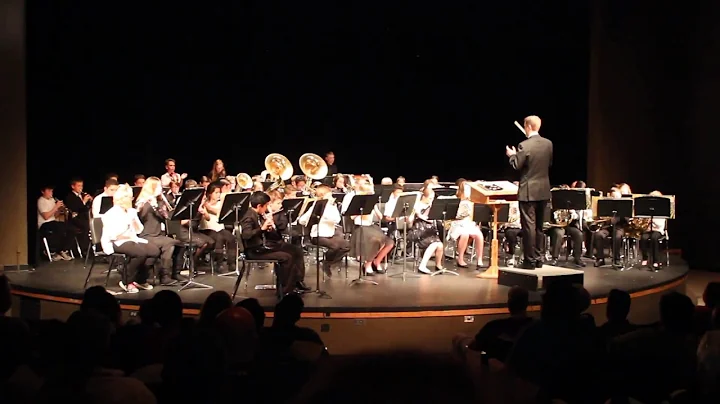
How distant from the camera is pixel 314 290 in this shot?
812 cm

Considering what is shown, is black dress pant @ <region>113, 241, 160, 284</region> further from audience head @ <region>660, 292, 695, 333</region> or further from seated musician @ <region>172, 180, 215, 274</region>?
audience head @ <region>660, 292, 695, 333</region>

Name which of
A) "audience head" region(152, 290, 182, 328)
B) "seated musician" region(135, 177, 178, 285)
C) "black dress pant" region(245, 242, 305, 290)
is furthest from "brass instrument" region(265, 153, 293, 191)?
"audience head" region(152, 290, 182, 328)

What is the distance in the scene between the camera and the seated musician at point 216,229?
9320mm

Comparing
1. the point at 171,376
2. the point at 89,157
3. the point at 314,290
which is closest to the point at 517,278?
the point at 314,290

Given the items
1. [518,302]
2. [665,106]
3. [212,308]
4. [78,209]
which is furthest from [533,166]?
[78,209]

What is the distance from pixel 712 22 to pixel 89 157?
10.4 meters

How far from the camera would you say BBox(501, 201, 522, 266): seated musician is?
1048 centimetres

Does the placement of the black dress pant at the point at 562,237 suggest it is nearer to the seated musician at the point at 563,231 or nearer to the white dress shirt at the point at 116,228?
the seated musician at the point at 563,231

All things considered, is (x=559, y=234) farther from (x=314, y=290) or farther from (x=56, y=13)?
(x=56, y=13)

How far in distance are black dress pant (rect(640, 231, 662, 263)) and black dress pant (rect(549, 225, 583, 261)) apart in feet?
2.74

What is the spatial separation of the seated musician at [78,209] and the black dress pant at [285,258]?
4433 mm

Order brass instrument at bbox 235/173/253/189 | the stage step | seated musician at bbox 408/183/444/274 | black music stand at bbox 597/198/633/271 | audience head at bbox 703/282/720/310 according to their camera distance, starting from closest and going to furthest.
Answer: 1. audience head at bbox 703/282/720/310
2. the stage step
3. seated musician at bbox 408/183/444/274
4. black music stand at bbox 597/198/633/271
5. brass instrument at bbox 235/173/253/189

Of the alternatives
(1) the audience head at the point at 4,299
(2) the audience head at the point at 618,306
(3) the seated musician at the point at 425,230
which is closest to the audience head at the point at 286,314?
(1) the audience head at the point at 4,299

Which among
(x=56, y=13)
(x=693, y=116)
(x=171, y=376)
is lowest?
(x=171, y=376)
